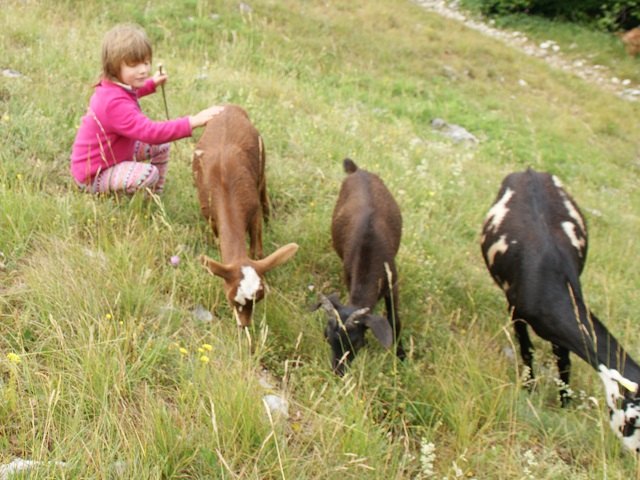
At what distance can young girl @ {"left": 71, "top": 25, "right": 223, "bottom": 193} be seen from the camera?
4.27m

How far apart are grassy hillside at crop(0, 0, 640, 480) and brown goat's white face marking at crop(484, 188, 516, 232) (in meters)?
0.46

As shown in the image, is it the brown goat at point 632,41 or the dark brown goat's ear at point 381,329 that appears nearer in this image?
the dark brown goat's ear at point 381,329

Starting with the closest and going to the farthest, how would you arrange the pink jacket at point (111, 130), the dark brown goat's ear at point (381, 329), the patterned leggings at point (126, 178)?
the dark brown goat's ear at point (381, 329)
the pink jacket at point (111, 130)
the patterned leggings at point (126, 178)

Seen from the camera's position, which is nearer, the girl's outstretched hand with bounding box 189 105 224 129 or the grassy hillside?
the grassy hillside

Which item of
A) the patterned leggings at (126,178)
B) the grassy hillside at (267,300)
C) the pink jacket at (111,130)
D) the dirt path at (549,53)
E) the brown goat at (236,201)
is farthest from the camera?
the dirt path at (549,53)

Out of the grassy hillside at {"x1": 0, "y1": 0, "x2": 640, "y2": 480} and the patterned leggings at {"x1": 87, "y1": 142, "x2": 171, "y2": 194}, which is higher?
the patterned leggings at {"x1": 87, "y1": 142, "x2": 171, "y2": 194}

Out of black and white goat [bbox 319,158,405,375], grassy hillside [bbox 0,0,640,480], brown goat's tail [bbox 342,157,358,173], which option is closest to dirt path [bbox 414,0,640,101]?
grassy hillside [bbox 0,0,640,480]

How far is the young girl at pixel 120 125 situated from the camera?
14.0ft

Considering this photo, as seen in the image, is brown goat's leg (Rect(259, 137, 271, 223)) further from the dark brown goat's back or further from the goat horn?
the goat horn

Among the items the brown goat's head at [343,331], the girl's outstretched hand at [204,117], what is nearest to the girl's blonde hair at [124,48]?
the girl's outstretched hand at [204,117]

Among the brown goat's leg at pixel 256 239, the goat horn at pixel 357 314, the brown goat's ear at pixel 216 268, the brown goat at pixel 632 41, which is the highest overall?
the brown goat at pixel 632 41

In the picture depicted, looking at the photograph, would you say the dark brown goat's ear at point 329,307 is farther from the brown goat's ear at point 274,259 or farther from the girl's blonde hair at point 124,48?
the girl's blonde hair at point 124,48

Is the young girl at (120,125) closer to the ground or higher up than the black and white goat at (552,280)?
higher up

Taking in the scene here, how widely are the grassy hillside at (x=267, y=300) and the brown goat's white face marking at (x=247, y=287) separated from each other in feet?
0.70
